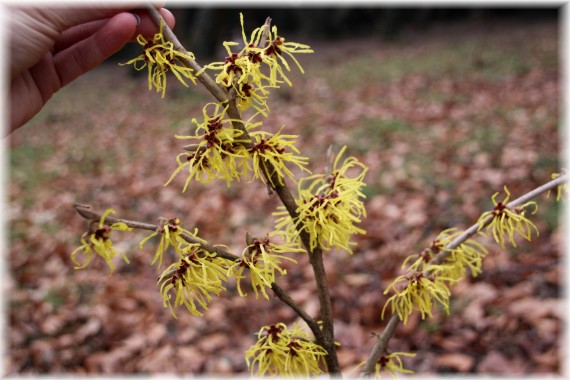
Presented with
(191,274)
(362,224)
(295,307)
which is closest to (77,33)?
(191,274)

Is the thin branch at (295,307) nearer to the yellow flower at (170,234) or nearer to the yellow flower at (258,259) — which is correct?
the yellow flower at (258,259)

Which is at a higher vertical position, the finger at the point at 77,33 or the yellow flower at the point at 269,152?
the finger at the point at 77,33

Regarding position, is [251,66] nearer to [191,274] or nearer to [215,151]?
[215,151]

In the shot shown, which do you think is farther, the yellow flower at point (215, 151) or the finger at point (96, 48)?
the finger at point (96, 48)

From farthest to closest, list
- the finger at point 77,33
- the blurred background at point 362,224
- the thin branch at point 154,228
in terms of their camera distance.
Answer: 1. the blurred background at point 362,224
2. the finger at point 77,33
3. the thin branch at point 154,228

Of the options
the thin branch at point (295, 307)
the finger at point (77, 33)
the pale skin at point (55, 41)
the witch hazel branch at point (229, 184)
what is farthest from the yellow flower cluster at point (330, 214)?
the finger at point (77, 33)

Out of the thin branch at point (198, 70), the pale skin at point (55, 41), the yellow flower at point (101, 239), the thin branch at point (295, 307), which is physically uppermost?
the pale skin at point (55, 41)

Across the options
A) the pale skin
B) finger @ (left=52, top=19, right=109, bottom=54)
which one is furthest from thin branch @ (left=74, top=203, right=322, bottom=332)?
finger @ (left=52, top=19, right=109, bottom=54)
